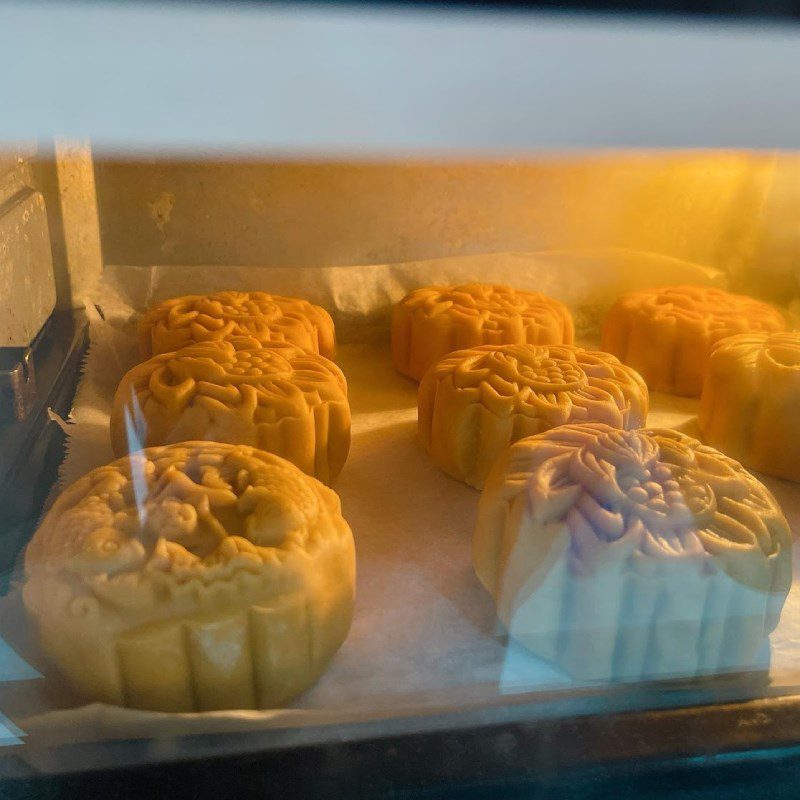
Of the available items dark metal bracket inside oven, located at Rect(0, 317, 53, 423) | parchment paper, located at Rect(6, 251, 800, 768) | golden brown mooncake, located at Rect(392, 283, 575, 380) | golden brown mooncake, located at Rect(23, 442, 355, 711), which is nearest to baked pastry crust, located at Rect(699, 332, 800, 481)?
parchment paper, located at Rect(6, 251, 800, 768)

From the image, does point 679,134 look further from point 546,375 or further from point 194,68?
point 546,375

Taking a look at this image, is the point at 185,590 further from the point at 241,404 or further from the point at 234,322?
the point at 234,322

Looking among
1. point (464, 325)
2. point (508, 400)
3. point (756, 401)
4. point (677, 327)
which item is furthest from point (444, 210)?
point (756, 401)

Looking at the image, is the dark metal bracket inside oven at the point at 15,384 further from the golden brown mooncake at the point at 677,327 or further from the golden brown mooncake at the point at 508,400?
the golden brown mooncake at the point at 677,327

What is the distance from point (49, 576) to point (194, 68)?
1.93 ft

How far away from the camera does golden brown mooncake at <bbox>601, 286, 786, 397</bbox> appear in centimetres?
166

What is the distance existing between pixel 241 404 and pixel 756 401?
2.87 feet

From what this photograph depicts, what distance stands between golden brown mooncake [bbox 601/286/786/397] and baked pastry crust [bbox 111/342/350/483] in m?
0.62

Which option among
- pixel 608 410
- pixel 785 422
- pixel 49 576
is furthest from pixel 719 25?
pixel 785 422

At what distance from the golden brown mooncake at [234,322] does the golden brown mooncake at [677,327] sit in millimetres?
587

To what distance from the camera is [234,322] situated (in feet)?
5.02

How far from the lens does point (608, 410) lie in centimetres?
140

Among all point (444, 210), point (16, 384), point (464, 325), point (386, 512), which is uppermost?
point (444, 210)

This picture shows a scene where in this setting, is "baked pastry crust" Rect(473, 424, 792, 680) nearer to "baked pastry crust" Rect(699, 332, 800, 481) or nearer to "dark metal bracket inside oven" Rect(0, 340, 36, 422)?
"baked pastry crust" Rect(699, 332, 800, 481)
